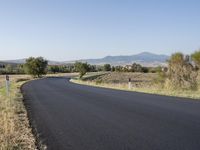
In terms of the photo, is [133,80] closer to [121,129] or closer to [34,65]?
[34,65]

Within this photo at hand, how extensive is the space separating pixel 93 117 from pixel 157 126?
126 inches

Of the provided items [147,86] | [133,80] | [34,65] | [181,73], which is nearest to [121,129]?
[181,73]

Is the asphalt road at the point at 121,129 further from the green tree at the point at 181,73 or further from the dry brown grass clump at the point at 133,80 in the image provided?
the dry brown grass clump at the point at 133,80

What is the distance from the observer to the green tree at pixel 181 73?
30.4 m

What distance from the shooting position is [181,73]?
31.6 m

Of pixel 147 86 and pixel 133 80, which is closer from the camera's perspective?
pixel 147 86

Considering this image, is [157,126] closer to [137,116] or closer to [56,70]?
[137,116]

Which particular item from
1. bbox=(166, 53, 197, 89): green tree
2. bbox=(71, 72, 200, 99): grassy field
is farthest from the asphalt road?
bbox=(166, 53, 197, 89): green tree

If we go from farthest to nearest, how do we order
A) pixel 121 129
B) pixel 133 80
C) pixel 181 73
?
pixel 133 80 → pixel 181 73 → pixel 121 129

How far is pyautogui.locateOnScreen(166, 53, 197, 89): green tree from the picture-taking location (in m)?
30.4

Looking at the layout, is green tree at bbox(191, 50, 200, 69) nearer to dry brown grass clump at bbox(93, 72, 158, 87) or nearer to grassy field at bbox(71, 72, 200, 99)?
grassy field at bbox(71, 72, 200, 99)

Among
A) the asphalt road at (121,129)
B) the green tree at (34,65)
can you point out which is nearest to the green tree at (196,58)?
the asphalt road at (121,129)

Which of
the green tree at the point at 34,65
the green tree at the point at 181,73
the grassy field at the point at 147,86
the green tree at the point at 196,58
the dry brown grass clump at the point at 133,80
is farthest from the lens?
the green tree at the point at 34,65

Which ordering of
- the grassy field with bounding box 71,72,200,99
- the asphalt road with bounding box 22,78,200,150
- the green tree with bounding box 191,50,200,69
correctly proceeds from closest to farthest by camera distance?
the asphalt road with bounding box 22,78,200,150, the grassy field with bounding box 71,72,200,99, the green tree with bounding box 191,50,200,69
